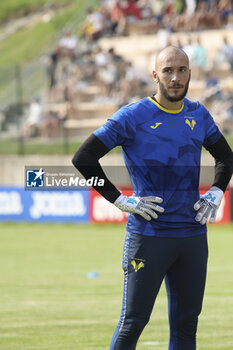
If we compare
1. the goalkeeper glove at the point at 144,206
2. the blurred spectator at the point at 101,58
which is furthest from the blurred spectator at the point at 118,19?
the goalkeeper glove at the point at 144,206

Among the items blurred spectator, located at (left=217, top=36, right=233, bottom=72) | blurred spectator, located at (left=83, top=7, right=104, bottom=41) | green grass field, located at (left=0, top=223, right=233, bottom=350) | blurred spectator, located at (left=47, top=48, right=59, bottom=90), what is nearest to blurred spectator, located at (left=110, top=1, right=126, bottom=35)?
blurred spectator, located at (left=83, top=7, right=104, bottom=41)

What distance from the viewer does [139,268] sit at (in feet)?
15.6

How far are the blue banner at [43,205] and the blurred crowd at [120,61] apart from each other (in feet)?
7.48

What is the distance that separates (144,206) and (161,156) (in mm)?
326

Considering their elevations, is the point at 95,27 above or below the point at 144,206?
above

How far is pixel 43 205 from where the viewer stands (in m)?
23.1

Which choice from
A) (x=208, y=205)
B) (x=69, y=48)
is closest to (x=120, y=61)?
(x=69, y=48)

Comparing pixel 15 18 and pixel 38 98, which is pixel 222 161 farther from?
pixel 15 18

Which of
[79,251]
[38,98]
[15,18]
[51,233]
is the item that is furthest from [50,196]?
[15,18]

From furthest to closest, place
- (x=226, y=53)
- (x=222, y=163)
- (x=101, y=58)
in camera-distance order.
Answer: (x=101, y=58)
(x=226, y=53)
(x=222, y=163)

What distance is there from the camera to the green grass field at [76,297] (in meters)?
7.41

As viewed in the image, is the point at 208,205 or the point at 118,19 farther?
the point at 118,19
